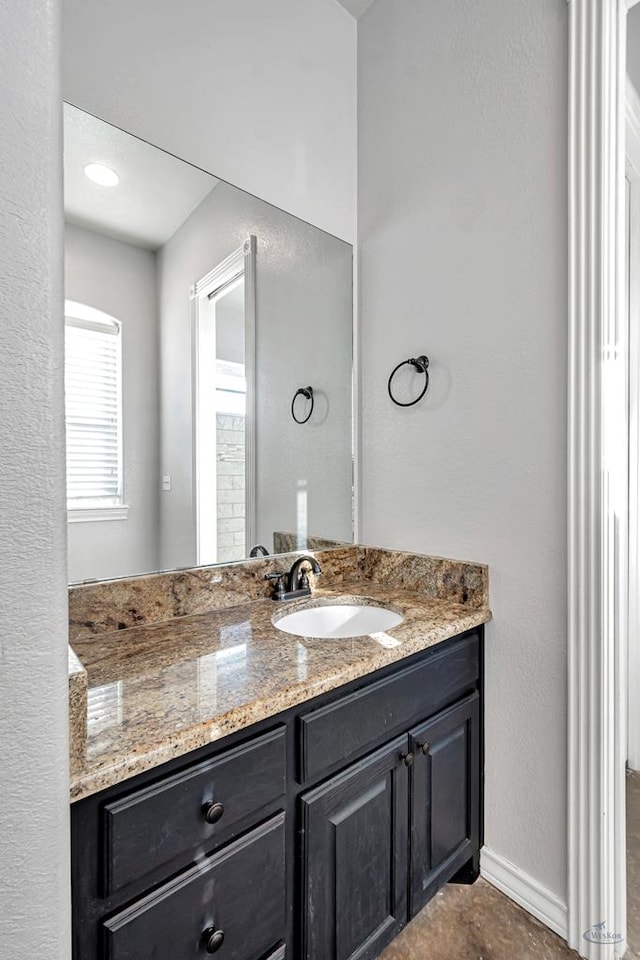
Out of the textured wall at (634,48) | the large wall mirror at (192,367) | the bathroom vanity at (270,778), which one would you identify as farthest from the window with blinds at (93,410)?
the textured wall at (634,48)

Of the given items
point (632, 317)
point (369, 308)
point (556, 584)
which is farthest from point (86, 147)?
point (632, 317)

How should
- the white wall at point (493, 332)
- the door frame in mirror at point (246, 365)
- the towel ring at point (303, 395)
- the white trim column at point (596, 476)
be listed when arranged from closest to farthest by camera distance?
1. the white trim column at point (596, 476)
2. the white wall at point (493, 332)
3. the door frame in mirror at point (246, 365)
4. the towel ring at point (303, 395)

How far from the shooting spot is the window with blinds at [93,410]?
125cm

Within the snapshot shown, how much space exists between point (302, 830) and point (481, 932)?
2.56 feet

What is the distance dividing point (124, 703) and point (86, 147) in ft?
4.35

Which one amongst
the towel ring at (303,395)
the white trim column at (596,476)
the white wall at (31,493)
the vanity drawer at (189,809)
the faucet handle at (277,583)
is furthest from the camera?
the towel ring at (303,395)

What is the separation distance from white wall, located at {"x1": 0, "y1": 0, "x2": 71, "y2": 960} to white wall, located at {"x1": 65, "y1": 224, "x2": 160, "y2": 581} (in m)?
0.77

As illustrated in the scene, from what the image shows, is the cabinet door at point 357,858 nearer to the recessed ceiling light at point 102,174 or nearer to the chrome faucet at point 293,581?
the chrome faucet at point 293,581

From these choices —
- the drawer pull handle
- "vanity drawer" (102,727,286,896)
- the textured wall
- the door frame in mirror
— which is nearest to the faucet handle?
the door frame in mirror

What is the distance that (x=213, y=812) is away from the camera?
841mm

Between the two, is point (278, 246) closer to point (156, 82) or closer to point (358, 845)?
point (156, 82)

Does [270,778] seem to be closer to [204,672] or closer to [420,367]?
[204,672]

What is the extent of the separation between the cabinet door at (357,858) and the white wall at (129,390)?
751 millimetres

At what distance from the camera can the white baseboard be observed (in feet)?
4.38
